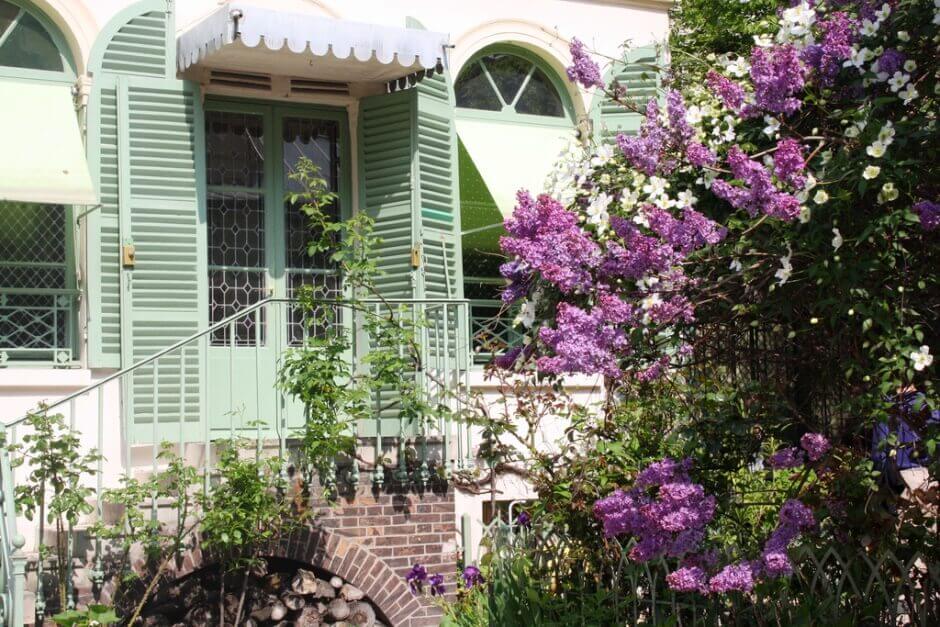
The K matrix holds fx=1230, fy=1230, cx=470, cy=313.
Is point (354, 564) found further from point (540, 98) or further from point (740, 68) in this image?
point (540, 98)

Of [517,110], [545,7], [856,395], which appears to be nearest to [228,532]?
[856,395]

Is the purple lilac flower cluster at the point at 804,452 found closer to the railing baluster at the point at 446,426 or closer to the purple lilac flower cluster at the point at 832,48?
the purple lilac flower cluster at the point at 832,48

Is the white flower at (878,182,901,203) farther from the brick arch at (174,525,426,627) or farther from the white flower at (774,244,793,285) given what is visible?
the brick arch at (174,525,426,627)

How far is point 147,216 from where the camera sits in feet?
28.4

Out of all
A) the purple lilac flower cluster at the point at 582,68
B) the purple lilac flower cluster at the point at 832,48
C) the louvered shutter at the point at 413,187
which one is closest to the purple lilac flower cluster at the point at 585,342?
the purple lilac flower cluster at the point at 582,68

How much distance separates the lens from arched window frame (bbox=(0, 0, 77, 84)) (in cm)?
865

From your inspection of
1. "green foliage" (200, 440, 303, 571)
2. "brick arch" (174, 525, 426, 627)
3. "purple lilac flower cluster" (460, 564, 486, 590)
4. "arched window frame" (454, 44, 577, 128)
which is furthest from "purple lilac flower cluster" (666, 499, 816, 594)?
"arched window frame" (454, 44, 577, 128)

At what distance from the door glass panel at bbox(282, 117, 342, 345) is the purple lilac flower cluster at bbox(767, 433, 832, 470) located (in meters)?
4.91

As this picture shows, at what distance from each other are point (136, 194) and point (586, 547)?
13.7ft

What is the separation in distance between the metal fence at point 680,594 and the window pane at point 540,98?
4463 millimetres

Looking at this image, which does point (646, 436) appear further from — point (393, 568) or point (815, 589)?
point (393, 568)

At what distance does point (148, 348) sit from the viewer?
27.8 ft

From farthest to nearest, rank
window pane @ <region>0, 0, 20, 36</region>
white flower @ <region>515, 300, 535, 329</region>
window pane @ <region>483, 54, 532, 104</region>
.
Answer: window pane @ <region>483, 54, 532, 104</region> < window pane @ <region>0, 0, 20, 36</region> < white flower @ <region>515, 300, 535, 329</region>

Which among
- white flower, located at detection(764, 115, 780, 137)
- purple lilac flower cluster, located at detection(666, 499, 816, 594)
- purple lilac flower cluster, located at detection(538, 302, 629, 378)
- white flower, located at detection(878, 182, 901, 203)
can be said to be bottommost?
purple lilac flower cluster, located at detection(666, 499, 816, 594)
